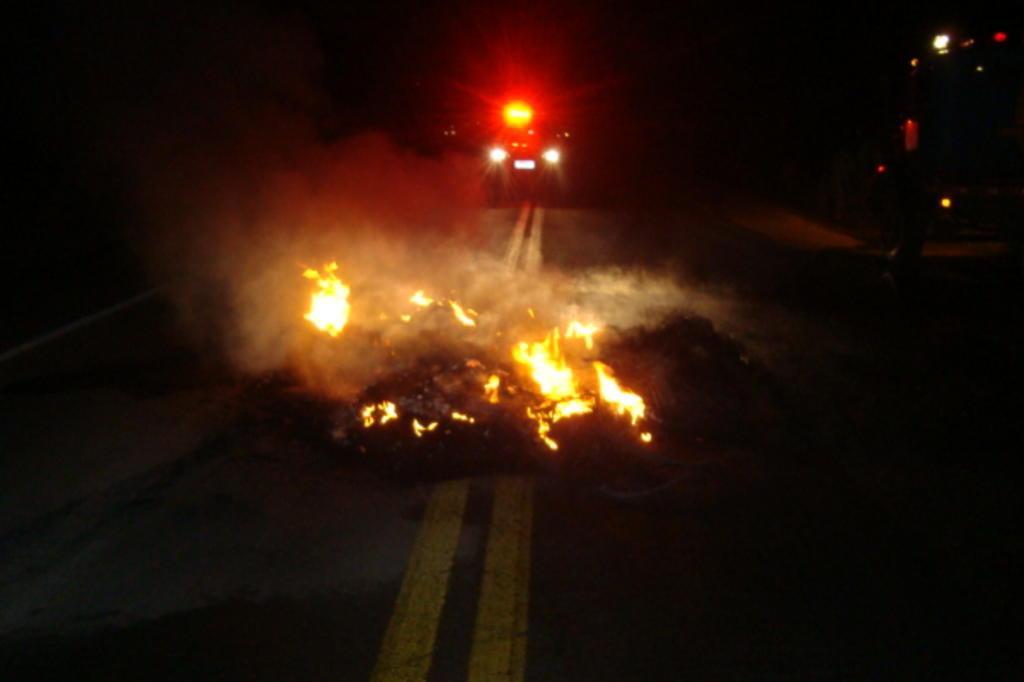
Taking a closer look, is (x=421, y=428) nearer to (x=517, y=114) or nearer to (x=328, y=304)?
(x=328, y=304)

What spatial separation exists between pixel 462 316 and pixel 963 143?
23.2 feet

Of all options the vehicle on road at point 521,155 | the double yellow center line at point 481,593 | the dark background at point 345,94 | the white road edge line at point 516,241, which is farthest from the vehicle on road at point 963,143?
the vehicle on road at point 521,155

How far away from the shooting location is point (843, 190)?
1798cm

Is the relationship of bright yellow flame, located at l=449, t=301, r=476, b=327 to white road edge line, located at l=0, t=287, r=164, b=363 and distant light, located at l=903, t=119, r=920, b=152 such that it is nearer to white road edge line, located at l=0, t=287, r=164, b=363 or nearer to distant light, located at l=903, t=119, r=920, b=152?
white road edge line, located at l=0, t=287, r=164, b=363

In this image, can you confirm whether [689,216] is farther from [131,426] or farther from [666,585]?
[666,585]

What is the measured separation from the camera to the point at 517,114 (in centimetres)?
2159

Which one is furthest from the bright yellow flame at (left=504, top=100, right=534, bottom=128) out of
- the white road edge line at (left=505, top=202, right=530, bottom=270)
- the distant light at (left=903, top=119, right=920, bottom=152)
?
the distant light at (left=903, top=119, right=920, bottom=152)

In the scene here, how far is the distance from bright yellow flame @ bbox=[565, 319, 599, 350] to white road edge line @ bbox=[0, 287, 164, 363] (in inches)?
186

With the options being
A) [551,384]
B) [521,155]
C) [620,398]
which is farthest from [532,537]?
[521,155]

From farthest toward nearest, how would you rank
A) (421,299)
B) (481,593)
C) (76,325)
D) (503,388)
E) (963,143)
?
(963,143) < (76,325) < (421,299) < (503,388) < (481,593)

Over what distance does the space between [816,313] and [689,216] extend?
10112mm

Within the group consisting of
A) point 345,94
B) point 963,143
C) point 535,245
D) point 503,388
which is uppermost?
point 345,94

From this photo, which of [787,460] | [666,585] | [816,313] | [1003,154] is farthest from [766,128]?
[666,585]

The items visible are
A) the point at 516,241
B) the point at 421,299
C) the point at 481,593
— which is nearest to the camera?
the point at 481,593
